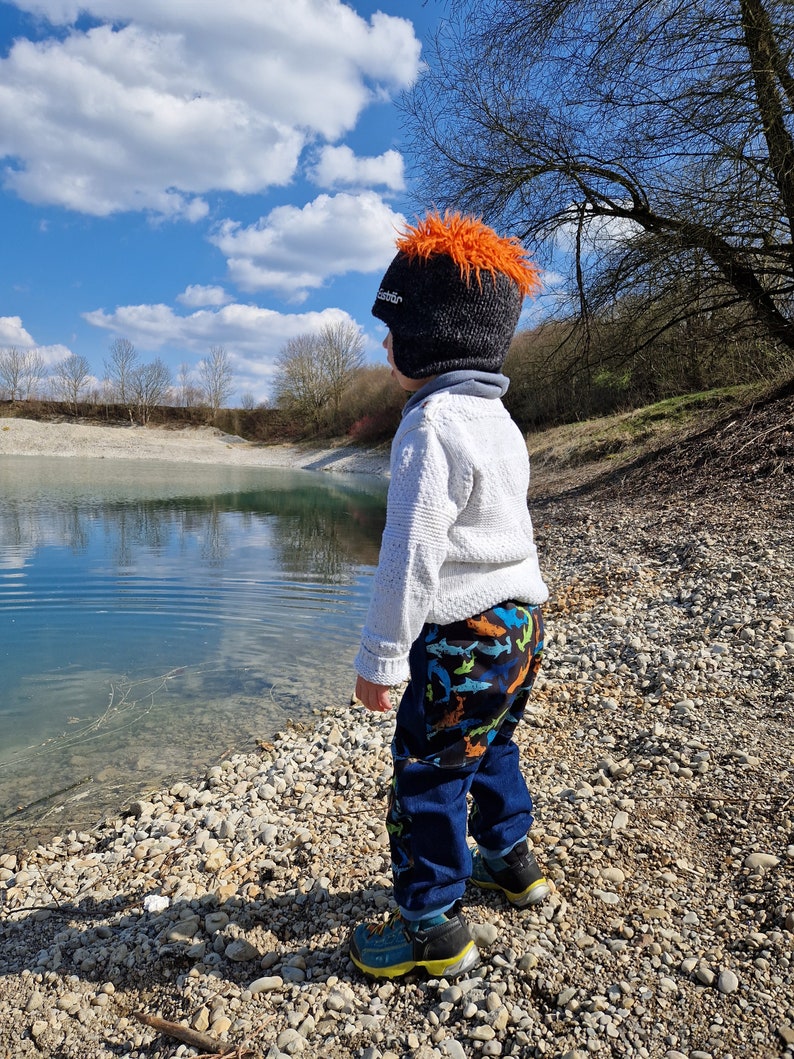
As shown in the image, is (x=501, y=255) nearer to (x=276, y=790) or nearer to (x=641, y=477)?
(x=276, y=790)

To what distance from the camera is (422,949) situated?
1958 millimetres

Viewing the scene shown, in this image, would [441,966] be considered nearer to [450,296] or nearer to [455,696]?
[455,696]

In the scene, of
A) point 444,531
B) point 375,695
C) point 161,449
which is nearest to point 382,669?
point 375,695

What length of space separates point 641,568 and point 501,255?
5264 millimetres

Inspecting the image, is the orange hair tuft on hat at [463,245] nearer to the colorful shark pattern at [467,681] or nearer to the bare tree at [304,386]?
the colorful shark pattern at [467,681]

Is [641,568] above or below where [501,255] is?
below

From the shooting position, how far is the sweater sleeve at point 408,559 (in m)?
1.79

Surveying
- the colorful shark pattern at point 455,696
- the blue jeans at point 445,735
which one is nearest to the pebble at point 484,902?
the blue jeans at point 445,735

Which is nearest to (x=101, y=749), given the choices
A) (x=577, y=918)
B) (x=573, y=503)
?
(x=577, y=918)

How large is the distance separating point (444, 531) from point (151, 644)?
18.3ft

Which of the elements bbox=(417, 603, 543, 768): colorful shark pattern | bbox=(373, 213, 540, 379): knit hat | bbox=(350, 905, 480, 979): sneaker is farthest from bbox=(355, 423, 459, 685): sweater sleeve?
bbox=(350, 905, 480, 979): sneaker

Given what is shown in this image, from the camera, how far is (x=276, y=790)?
11.7 ft

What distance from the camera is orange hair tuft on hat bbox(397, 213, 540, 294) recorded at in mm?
1933

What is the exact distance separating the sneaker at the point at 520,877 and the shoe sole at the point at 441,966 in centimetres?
27
